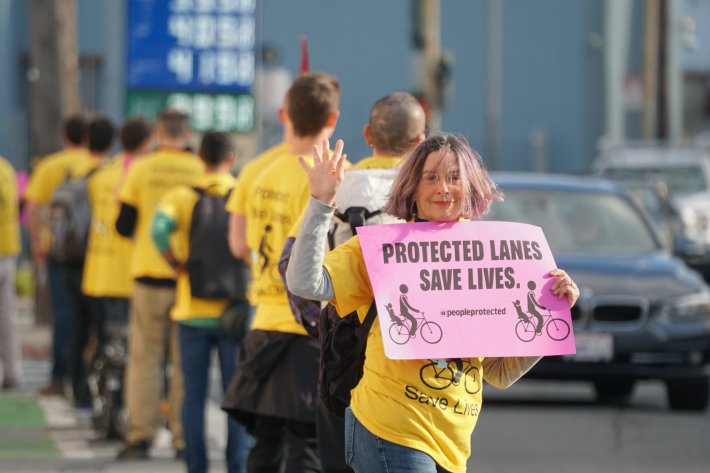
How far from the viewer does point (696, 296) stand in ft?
40.9

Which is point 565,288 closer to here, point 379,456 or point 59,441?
point 379,456

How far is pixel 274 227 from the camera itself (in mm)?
7012

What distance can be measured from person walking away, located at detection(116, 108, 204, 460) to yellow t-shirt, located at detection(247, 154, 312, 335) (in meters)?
2.93

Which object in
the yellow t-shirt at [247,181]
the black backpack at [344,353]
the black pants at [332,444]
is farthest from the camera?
the yellow t-shirt at [247,181]

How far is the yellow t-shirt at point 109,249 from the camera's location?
11.4 m

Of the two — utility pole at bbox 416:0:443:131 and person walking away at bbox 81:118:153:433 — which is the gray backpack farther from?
utility pole at bbox 416:0:443:131

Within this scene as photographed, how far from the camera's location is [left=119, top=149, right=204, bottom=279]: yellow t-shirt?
10.1 meters

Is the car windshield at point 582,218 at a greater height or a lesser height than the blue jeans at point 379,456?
greater

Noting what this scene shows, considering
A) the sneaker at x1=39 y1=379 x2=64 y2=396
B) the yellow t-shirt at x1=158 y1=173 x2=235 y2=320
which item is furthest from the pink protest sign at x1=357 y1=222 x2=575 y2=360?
the sneaker at x1=39 y1=379 x2=64 y2=396

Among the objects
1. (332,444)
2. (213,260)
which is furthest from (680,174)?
(332,444)

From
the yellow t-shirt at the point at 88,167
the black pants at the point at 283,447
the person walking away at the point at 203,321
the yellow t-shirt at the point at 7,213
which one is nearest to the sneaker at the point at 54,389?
the yellow t-shirt at the point at 7,213

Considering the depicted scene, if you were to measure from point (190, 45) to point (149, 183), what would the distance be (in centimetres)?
477

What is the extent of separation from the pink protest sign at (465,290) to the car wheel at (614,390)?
26.6 ft

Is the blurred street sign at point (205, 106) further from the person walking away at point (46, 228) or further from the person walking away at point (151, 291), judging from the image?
the person walking away at point (151, 291)
